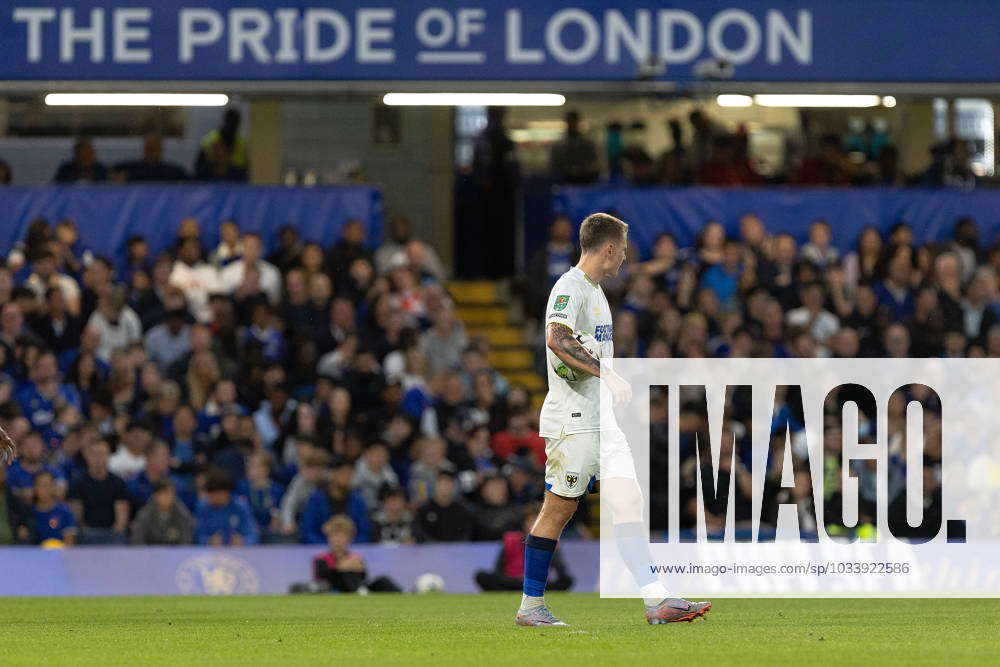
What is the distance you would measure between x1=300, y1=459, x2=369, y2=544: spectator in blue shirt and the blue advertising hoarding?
4137mm

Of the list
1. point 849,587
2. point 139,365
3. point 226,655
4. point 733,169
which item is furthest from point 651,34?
point 226,655

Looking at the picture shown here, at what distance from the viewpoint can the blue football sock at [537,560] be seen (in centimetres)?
1069

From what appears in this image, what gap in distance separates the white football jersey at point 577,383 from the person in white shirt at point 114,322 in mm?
10150

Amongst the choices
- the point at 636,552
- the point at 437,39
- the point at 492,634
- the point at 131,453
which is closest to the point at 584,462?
the point at 636,552

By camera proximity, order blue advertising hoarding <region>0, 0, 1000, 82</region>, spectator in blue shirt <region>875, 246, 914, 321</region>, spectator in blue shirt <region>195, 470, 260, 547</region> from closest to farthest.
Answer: spectator in blue shirt <region>195, 470, 260, 547</region> → blue advertising hoarding <region>0, 0, 1000, 82</region> → spectator in blue shirt <region>875, 246, 914, 321</region>

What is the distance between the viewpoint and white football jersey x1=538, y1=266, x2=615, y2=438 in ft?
34.9

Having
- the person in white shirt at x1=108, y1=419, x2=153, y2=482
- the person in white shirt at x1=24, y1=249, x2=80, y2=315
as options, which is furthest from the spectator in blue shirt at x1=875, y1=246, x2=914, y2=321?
the person in white shirt at x1=24, y1=249, x2=80, y2=315

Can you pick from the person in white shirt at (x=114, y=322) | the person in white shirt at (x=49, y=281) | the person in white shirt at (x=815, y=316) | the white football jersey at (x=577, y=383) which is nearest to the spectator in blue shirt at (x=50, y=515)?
the person in white shirt at (x=114, y=322)

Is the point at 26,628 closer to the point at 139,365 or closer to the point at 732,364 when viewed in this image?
the point at 732,364

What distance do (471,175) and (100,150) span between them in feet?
18.6

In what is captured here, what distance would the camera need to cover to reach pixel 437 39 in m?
19.6

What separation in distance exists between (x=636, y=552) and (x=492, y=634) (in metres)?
0.88

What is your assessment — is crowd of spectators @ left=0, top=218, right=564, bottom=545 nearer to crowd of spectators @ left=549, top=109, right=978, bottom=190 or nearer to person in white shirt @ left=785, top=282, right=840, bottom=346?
person in white shirt @ left=785, top=282, right=840, bottom=346

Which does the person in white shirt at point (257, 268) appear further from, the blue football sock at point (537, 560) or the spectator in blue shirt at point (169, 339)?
the blue football sock at point (537, 560)
